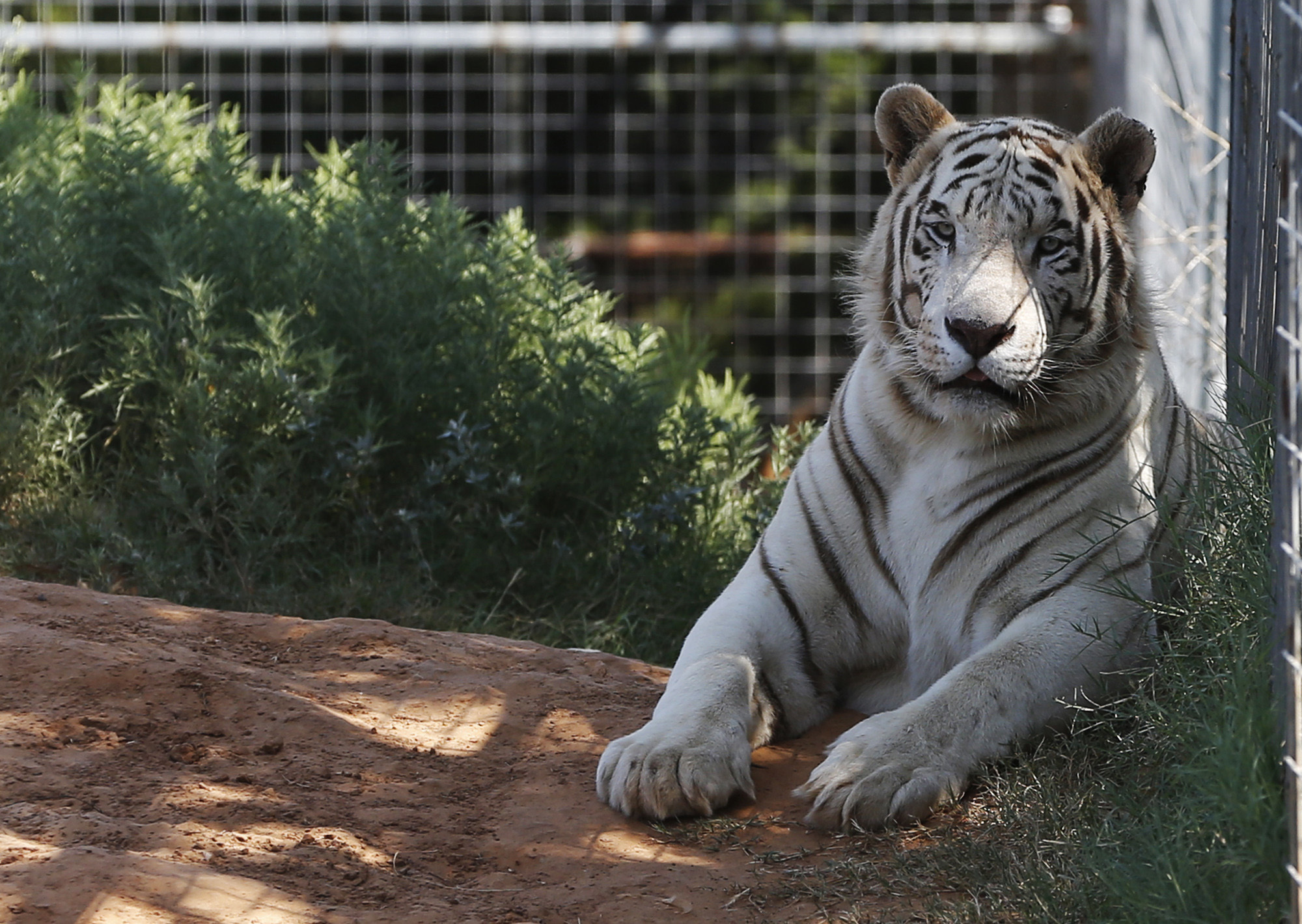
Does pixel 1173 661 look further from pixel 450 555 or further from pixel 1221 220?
pixel 1221 220

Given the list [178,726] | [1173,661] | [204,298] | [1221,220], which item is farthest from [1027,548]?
[1221,220]

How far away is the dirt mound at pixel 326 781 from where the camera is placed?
213 cm

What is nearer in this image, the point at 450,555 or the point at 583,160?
the point at 450,555

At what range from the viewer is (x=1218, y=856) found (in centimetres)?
196

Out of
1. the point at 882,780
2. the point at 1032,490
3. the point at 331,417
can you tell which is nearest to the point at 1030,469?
the point at 1032,490

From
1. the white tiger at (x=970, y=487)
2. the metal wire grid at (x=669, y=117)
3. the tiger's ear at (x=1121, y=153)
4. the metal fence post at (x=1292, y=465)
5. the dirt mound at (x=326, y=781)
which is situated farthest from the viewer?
the metal wire grid at (x=669, y=117)

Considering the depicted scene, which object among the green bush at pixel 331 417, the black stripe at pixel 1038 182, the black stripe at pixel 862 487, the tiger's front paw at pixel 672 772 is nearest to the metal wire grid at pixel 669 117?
the green bush at pixel 331 417

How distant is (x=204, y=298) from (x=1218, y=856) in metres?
3.03

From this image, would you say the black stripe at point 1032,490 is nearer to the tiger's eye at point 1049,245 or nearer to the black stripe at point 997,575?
the black stripe at point 997,575

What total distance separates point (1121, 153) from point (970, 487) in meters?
0.78

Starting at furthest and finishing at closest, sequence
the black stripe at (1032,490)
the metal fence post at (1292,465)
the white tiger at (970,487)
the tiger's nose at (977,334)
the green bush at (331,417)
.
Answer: the green bush at (331,417)
the black stripe at (1032,490)
the tiger's nose at (977,334)
the white tiger at (970,487)
the metal fence post at (1292,465)

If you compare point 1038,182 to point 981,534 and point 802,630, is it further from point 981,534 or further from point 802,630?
point 802,630

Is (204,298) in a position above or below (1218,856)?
above

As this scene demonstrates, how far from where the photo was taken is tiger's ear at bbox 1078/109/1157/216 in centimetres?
305
